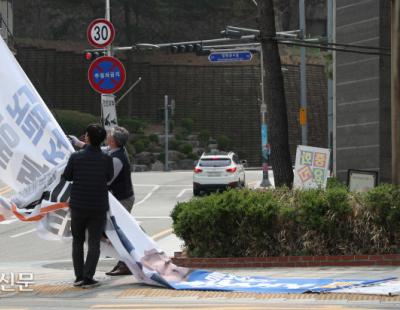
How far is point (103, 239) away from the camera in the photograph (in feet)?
39.3

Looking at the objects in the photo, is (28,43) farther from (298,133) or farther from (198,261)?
(198,261)

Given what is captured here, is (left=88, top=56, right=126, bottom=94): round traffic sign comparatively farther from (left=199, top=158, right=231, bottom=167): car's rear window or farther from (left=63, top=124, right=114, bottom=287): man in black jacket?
(left=199, top=158, right=231, bottom=167): car's rear window

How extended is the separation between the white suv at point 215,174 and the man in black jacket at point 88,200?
89.8 feet

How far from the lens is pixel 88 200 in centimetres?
1134

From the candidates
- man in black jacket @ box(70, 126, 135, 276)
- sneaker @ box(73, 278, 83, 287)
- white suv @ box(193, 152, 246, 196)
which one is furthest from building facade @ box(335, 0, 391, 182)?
white suv @ box(193, 152, 246, 196)

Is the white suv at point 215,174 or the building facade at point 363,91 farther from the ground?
the building facade at point 363,91

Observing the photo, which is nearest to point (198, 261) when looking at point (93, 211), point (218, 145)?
point (93, 211)

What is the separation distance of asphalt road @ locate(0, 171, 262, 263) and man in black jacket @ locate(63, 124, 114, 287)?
4.56 ft

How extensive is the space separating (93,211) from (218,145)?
58542mm

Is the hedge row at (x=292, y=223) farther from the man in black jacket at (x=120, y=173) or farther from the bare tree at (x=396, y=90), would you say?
the man in black jacket at (x=120, y=173)

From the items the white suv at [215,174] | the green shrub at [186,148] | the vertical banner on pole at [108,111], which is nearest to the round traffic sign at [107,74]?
the vertical banner on pole at [108,111]

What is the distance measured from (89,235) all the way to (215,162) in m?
28.5

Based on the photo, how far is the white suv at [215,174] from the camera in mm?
39219

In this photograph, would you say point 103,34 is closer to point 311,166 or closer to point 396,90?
point 311,166
